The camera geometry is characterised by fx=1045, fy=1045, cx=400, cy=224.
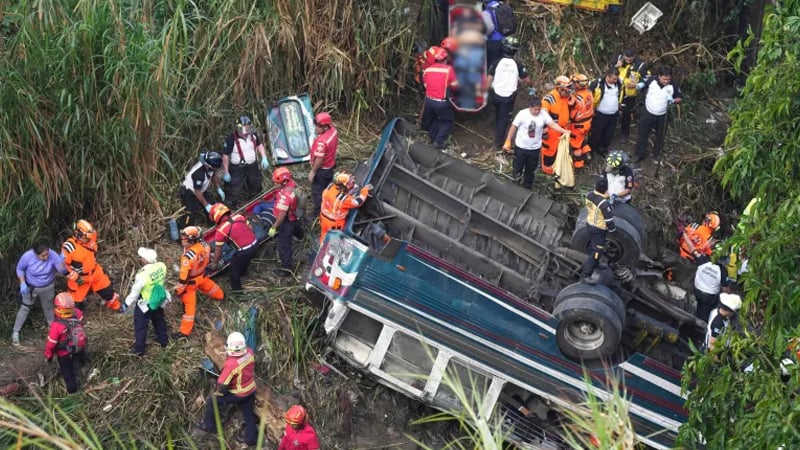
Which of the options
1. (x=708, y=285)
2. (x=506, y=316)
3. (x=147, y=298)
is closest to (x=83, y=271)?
(x=147, y=298)

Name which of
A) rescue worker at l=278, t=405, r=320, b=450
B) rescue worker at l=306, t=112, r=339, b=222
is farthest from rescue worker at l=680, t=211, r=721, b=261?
rescue worker at l=278, t=405, r=320, b=450

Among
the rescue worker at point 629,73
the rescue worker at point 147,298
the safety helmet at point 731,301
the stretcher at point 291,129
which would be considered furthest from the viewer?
the rescue worker at point 629,73

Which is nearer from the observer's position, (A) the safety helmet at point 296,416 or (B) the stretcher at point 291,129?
(A) the safety helmet at point 296,416

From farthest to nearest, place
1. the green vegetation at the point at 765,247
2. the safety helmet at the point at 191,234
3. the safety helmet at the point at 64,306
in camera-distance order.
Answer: the safety helmet at the point at 191,234 → the safety helmet at the point at 64,306 → the green vegetation at the point at 765,247

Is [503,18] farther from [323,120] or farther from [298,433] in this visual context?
[298,433]

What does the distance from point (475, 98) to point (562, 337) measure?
4768 mm

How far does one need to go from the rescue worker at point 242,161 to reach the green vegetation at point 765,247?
18.7 ft

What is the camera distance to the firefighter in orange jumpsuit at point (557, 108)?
12.3 meters

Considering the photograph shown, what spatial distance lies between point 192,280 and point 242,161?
1927mm

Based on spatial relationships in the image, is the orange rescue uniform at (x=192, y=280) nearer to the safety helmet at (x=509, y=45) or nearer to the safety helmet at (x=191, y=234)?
the safety helmet at (x=191, y=234)

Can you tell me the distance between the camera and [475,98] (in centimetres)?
1352

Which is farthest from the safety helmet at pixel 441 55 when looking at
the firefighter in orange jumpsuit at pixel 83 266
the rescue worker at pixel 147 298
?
the firefighter in orange jumpsuit at pixel 83 266

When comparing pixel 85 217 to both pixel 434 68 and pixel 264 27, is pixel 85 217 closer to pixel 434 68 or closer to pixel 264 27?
pixel 264 27

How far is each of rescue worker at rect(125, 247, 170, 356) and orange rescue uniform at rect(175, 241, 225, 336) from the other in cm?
22
